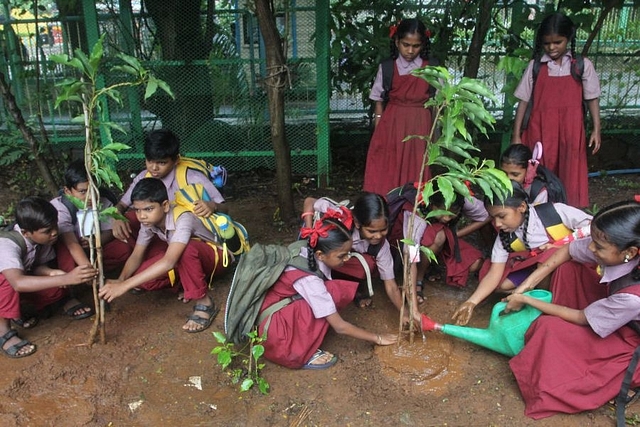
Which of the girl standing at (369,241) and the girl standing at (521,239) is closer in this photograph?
the girl standing at (369,241)

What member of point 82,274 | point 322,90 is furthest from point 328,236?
point 322,90

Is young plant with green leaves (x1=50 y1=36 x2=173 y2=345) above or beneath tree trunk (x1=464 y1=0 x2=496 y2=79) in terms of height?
beneath

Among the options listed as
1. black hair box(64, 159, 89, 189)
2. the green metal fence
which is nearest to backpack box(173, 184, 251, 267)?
black hair box(64, 159, 89, 189)

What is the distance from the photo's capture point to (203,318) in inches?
123

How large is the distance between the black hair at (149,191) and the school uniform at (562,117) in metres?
2.31

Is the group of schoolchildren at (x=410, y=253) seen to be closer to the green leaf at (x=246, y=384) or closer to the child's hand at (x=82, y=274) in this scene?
the child's hand at (x=82, y=274)

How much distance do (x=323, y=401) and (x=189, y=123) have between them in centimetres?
331

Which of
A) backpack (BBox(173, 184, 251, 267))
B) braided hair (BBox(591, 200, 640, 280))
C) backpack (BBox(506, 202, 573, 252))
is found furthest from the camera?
backpack (BBox(173, 184, 251, 267))

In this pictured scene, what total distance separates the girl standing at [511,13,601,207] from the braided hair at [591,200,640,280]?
1.48 m

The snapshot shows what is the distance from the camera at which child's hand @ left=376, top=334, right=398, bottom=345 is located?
2.79 m

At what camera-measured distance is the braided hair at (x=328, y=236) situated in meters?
2.64

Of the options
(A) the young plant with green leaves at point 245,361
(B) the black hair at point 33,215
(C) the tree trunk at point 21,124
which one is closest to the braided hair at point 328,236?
(A) the young plant with green leaves at point 245,361

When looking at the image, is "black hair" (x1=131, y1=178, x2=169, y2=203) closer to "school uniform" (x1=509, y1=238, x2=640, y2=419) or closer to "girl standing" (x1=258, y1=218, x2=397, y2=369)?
"girl standing" (x1=258, y1=218, x2=397, y2=369)

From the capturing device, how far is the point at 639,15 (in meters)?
5.12
